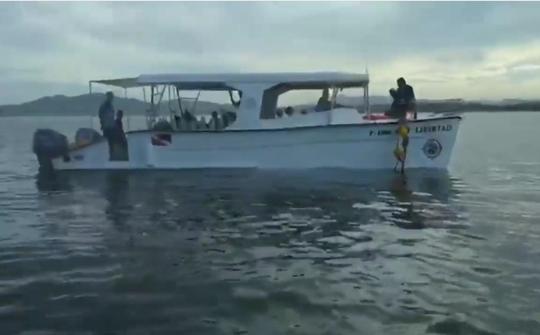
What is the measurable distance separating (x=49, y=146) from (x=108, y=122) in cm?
210

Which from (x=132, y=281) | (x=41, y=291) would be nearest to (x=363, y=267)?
(x=132, y=281)

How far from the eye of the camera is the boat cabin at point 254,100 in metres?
17.2

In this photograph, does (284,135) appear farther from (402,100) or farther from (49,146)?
(49,146)

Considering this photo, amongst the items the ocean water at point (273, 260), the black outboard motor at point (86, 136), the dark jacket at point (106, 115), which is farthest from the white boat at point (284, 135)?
the ocean water at point (273, 260)

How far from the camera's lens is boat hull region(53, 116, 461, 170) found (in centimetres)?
A: 1670

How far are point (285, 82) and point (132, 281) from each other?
36.8 ft

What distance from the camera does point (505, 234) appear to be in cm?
902

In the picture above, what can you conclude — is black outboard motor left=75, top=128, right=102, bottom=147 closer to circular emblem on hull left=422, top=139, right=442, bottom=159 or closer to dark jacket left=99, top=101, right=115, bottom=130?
dark jacket left=99, top=101, right=115, bottom=130

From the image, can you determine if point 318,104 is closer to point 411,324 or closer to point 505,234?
point 505,234

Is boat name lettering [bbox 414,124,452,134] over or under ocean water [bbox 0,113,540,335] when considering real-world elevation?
over

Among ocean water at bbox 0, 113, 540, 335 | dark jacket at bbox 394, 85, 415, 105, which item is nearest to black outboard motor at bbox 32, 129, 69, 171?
ocean water at bbox 0, 113, 540, 335

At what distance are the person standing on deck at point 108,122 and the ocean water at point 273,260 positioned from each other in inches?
151

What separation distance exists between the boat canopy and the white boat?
1.1 inches


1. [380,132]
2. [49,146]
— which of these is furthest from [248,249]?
[49,146]
